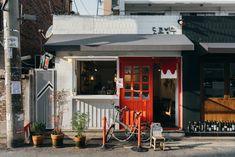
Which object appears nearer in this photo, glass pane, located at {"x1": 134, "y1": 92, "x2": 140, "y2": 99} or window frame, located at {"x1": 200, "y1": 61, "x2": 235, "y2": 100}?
window frame, located at {"x1": 200, "y1": 61, "x2": 235, "y2": 100}

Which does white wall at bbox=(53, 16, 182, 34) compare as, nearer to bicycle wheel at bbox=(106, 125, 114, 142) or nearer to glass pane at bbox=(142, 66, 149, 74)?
glass pane at bbox=(142, 66, 149, 74)

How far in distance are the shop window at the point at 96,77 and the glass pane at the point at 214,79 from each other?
3.39 meters

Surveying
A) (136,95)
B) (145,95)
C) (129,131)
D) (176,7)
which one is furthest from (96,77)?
(176,7)

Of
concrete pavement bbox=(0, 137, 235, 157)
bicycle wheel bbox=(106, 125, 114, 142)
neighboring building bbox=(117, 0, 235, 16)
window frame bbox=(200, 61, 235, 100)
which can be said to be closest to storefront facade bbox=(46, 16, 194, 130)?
window frame bbox=(200, 61, 235, 100)

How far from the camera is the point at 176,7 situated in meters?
18.2

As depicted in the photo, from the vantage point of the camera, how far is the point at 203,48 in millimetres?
11008

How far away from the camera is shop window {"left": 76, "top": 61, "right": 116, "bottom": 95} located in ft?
40.9

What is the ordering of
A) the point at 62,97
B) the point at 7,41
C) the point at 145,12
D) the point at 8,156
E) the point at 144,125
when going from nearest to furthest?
the point at 8,156, the point at 7,41, the point at 144,125, the point at 62,97, the point at 145,12

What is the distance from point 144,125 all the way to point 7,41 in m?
5.17

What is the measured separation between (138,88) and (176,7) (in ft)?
25.1

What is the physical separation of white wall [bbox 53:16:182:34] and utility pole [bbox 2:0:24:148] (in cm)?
196

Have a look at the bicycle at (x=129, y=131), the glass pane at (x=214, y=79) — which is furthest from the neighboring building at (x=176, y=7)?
the bicycle at (x=129, y=131)

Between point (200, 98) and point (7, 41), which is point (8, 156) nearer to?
point (7, 41)

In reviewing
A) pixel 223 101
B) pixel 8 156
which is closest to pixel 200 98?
pixel 223 101
